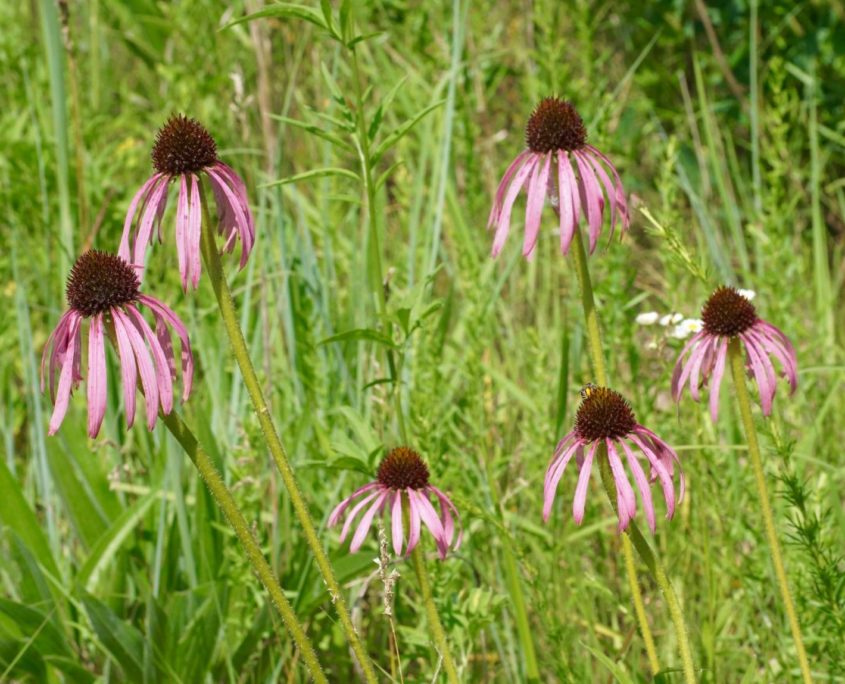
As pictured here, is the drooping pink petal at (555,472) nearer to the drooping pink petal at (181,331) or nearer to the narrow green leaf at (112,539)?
the drooping pink petal at (181,331)

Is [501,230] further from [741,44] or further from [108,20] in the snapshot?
[108,20]

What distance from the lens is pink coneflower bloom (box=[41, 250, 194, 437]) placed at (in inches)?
37.2

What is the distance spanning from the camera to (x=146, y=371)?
0.95 meters

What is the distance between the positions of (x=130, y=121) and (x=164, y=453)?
1672 millimetres

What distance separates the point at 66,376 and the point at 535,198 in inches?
17.6

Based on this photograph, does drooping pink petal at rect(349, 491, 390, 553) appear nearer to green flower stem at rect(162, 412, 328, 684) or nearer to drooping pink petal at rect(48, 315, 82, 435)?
green flower stem at rect(162, 412, 328, 684)

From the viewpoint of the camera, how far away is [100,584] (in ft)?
6.42

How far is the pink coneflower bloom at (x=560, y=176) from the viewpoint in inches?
42.6

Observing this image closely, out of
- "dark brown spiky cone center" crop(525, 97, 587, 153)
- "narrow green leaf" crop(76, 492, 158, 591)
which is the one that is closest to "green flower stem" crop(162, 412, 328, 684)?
"dark brown spiky cone center" crop(525, 97, 587, 153)

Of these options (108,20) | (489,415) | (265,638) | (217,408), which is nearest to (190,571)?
(265,638)

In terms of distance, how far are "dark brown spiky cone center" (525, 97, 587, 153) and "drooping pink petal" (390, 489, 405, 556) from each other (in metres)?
0.41

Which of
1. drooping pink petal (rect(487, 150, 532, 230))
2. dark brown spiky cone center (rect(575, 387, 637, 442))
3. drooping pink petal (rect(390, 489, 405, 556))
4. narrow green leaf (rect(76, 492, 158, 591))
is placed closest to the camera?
dark brown spiky cone center (rect(575, 387, 637, 442))

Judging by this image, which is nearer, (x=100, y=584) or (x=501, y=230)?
(x=501, y=230)

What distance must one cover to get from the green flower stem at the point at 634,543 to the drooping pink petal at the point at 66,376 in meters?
0.44
